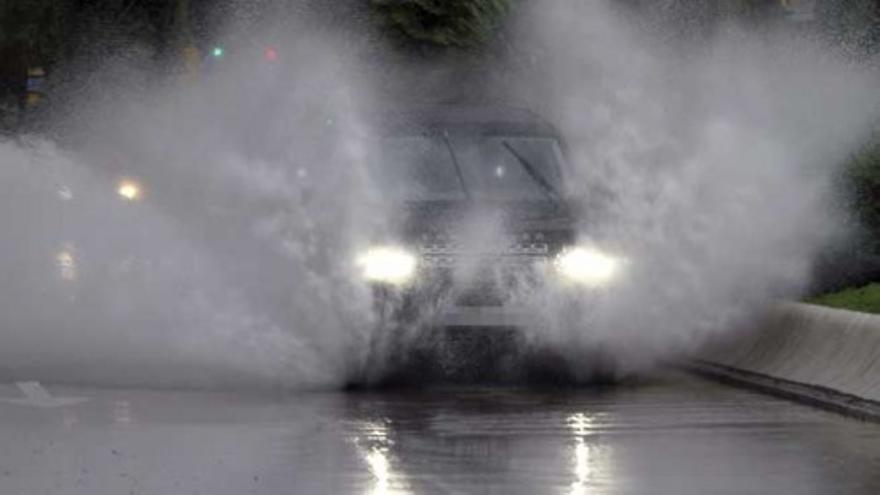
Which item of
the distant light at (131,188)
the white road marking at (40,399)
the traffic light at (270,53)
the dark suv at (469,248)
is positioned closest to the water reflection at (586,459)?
the dark suv at (469,248)

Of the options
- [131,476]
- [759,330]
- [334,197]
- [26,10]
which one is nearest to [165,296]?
[334,197]

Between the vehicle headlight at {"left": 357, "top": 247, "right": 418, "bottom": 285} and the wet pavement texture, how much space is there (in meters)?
0.92

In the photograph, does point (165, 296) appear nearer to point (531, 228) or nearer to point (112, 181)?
point (531, 228)

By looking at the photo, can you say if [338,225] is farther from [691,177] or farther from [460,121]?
[691,177]

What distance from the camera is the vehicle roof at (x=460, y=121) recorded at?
875 inches

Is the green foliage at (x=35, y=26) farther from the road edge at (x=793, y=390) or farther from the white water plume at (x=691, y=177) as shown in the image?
the road edge at (x=793, y=390)

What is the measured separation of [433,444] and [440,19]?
1716cm

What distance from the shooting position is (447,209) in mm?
20719

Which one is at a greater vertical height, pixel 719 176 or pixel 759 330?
pixel 719 176

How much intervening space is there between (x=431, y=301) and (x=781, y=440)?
4.82 meters

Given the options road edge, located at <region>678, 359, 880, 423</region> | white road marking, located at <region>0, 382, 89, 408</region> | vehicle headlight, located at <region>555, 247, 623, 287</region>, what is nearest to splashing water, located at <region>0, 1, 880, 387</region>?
vehicle headlight, located at <region>555, 247, 623, 287</region>

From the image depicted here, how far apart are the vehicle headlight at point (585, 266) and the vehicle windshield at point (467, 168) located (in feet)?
2.81

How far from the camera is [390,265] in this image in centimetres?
A: 2017

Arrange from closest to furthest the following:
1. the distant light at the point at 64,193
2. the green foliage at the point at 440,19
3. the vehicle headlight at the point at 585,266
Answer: the vehicle headlight at the point at 585,266, the distant light at the point at 64,193, the green foliage at the point at 440,19
